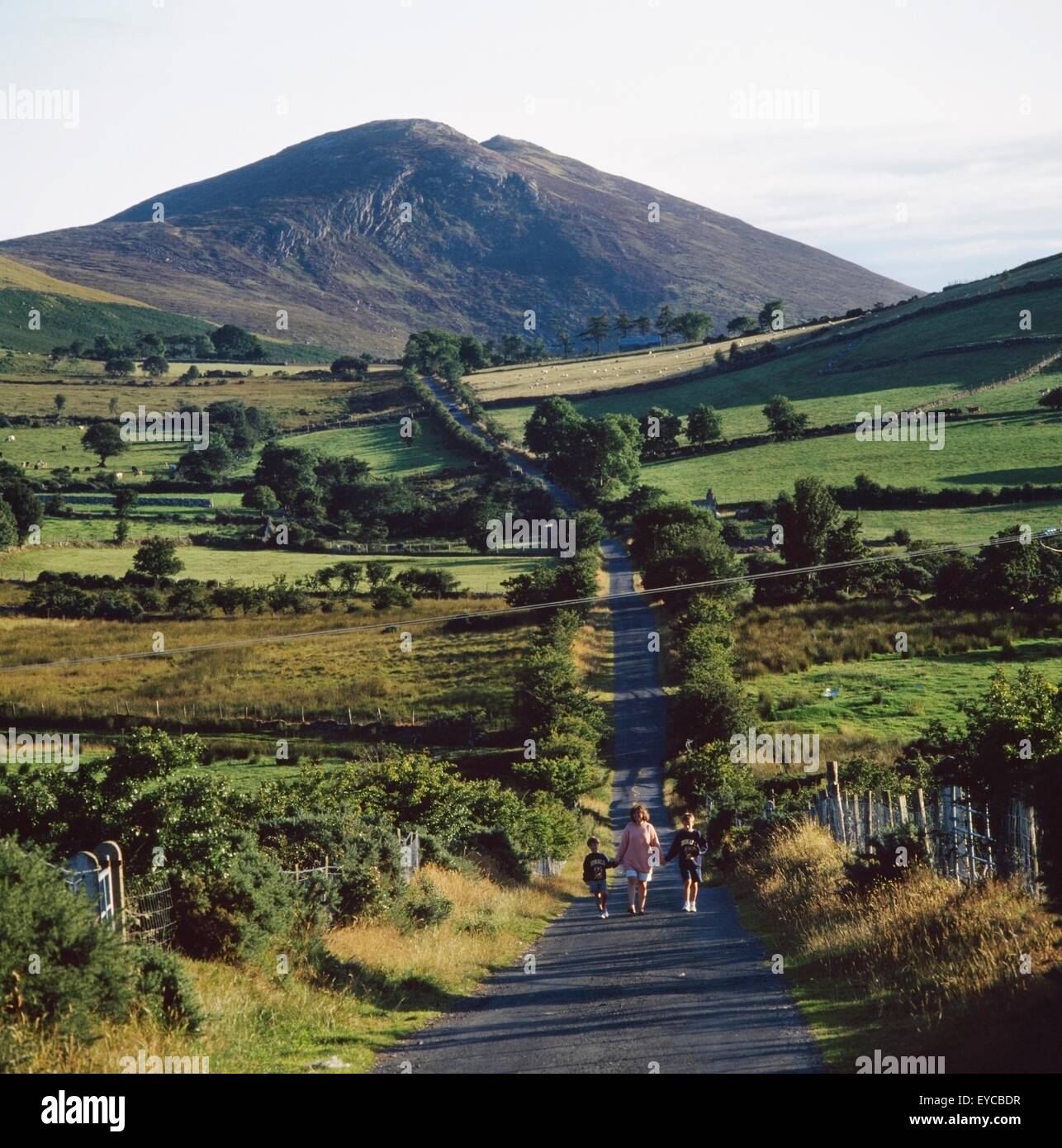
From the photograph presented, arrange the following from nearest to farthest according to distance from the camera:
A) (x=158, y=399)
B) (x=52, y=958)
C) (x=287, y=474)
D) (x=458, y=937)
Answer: (x=52, y=958)
(x=458, y=937)
(x=287, y=474)
(x=158, y=399)

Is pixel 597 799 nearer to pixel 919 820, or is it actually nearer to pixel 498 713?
pixel 498 713

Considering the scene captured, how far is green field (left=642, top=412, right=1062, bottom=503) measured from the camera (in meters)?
110

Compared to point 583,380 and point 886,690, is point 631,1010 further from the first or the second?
point 583,380

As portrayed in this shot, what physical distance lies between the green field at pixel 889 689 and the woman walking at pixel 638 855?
29.1 metres

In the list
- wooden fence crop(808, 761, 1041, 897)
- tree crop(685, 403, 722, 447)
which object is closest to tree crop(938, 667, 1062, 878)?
wooden fence crop(808, 761, 1041, 897)

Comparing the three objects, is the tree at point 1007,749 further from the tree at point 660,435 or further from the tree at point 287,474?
the tree at point 660,435

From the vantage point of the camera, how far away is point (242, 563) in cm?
10688

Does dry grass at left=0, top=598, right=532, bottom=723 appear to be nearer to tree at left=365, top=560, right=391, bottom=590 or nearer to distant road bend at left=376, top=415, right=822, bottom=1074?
tree at left=365, top=560, right=391, bottom=590

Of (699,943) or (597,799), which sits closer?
(699,943)

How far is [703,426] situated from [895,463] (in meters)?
26.8

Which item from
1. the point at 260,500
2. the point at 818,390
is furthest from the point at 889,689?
the point at 818,390

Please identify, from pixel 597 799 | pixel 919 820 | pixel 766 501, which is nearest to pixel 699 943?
pixel 919 820
